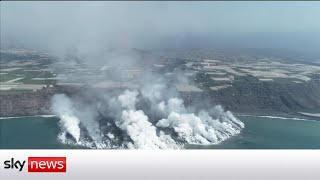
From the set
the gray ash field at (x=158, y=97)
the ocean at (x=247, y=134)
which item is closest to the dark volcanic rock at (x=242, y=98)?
the gray ash field at (x=158, y=97)

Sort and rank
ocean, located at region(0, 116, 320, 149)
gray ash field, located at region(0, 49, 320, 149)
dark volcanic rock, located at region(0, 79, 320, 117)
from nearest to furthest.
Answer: ocean, located at region(0, 116, 320, 149)
gray ash field, located at region(0, 49, 320, 149)
dark volcanic rock, located at region(0, 79, 320, 117)

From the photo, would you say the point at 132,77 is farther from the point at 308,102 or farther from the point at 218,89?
the point at 308,102

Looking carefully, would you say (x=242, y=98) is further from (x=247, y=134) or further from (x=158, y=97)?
(x=247, y=134)

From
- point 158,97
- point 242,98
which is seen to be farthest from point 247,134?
point 242,98

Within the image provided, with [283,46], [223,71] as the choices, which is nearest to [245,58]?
[223,71]

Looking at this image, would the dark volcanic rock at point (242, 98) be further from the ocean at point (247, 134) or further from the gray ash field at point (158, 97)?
the ocean at point (247, 134)

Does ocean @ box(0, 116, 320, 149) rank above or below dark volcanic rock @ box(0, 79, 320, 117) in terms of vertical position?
below

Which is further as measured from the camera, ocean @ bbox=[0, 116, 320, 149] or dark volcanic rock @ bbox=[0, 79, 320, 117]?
dark volcanic rock @ bbox=[0, 79, 320, 117]

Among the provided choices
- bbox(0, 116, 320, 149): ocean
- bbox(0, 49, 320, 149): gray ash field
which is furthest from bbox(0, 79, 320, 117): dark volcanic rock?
bbox(0, 116, 320, 149): ocean

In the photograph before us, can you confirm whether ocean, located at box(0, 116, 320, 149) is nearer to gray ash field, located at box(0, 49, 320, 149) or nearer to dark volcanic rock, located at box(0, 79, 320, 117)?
gray ash field, located at box(0, 49, 320, 149)
